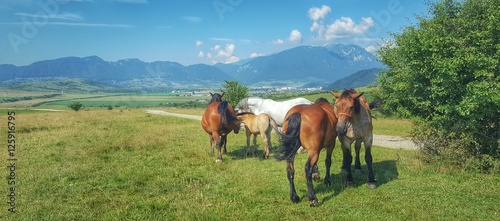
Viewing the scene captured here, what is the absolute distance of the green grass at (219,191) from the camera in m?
7.45

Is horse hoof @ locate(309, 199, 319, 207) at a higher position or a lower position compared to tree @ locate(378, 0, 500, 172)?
lower

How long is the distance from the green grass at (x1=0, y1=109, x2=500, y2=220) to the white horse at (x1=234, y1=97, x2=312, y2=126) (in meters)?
2.86

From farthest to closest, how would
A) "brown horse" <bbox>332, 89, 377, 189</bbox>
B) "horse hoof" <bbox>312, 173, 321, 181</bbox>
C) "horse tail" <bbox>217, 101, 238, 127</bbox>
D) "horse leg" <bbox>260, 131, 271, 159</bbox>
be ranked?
1. "horse leg" <bbox>260, 131, 271, 159</bbox>
2. "horse tail" <bbox>217, 101, 238, 127</bbox>
3. "horse hoof" <bbox>312, 173, 321, 181</bbox>
4. "brown horse" <bbox>332, 89, 377, 189</bbox>

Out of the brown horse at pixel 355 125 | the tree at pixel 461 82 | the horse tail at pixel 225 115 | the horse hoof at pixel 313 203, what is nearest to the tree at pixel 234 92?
the horse tail at pixel 225 115

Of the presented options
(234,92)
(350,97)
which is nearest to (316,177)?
(350,97)

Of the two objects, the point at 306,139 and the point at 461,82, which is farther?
the point at 461,82

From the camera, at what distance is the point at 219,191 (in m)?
9.21

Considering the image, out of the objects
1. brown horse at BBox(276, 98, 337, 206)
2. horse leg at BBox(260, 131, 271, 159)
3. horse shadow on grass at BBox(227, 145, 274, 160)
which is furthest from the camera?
horse shadow on grass at BBox(227, 145, 274, 160)

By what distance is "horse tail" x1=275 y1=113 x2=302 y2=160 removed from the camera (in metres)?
8.06

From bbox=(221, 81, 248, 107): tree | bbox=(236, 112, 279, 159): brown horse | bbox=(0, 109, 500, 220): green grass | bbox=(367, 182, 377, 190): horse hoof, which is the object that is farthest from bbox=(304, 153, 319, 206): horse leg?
bbox=(221, 81, 248, 107): tree

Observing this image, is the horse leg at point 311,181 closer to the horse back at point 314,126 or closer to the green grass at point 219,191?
the green grass at point 219,191

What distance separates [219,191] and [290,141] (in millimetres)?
2853

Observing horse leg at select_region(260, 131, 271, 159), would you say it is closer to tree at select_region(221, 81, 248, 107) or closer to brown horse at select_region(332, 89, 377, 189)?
brown horse at select_region(332, 89, 377, 189)

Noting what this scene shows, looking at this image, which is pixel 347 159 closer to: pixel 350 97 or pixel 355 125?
pixel 355 125
